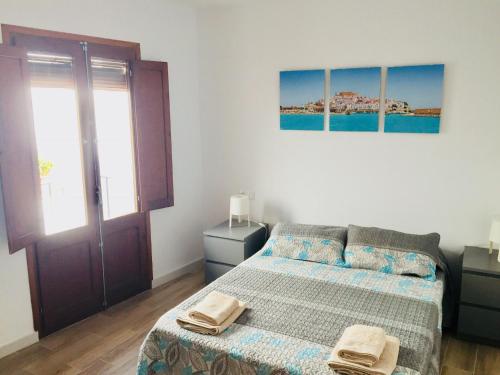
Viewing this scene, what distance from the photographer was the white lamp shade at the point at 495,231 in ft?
9.63

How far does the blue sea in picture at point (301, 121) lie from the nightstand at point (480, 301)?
5.24 ft

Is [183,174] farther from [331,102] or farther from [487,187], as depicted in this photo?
[487,187]

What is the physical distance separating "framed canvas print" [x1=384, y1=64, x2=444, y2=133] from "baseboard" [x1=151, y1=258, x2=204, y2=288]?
2.37 meters

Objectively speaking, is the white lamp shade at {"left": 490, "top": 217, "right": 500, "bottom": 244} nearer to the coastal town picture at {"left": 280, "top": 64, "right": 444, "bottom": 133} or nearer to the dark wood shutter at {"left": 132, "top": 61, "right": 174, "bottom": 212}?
the coastal town picture at {"left": 280, "top": 64, "right": 444, "bottom": 133}

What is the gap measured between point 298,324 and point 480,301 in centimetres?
143

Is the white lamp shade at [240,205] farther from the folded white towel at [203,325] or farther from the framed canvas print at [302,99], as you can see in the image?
the folded white towel at [203,325]

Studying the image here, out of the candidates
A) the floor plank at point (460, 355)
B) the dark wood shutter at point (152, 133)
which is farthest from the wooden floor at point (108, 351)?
the dark wood shutter at point (152, 133)

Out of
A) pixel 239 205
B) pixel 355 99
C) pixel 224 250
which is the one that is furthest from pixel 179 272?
pixel 355 99

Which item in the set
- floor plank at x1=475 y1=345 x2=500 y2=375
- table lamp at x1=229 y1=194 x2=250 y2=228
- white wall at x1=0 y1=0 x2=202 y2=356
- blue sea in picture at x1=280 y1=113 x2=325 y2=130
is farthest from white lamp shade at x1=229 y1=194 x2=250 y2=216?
floor plank at x1=475 y1=345 x2=500 y2=375

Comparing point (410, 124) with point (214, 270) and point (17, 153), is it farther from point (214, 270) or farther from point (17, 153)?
point (17, 153)

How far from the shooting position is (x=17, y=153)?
105 inches

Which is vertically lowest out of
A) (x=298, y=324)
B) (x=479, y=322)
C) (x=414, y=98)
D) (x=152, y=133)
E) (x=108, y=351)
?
(x=108, y=351)

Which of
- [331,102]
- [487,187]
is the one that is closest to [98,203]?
[331,102]

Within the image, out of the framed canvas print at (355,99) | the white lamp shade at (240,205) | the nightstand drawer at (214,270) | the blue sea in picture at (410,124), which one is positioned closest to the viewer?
the blue sea in picture at (410,124)
